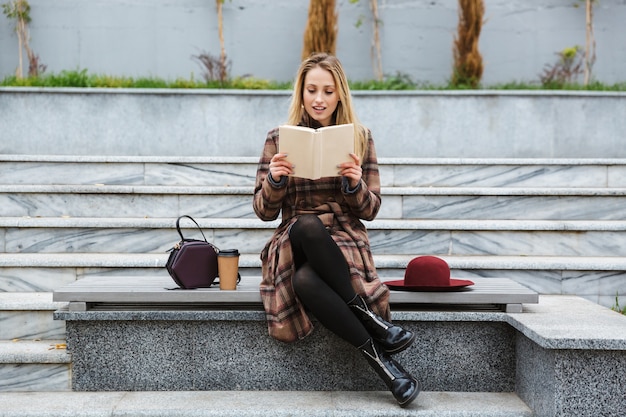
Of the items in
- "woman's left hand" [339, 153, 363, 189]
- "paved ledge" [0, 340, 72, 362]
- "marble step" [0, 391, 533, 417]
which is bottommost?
"marble step" [0, 391, 533, 417]

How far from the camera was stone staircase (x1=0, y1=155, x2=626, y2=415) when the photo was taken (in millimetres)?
3539

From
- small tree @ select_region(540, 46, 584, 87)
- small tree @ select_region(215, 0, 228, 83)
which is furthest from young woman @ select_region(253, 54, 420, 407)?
small tree @ select_region(540, 46, 584, 87)

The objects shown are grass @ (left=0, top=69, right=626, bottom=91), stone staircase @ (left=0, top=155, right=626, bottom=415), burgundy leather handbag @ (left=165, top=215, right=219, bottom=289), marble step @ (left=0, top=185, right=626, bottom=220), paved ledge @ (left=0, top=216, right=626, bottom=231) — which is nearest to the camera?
burgundy leather handbag @ (left=165, top=215, right=219, bottom=289)

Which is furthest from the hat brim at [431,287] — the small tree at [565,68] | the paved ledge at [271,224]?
the small tree at [565,68]

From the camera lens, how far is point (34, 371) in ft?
9.78

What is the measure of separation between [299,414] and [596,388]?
1.09 m

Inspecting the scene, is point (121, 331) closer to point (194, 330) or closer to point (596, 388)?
point (194, 330)

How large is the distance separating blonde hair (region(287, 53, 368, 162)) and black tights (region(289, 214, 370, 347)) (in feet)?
1.60

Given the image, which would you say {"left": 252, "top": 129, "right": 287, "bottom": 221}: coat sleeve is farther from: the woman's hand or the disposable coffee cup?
the disposable coffee cup

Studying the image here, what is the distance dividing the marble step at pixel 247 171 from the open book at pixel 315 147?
2.01m

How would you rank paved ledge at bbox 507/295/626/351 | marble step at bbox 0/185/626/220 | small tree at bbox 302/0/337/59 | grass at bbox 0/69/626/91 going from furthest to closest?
small tree at bbox 302/0/337/59
grass at bbox 0/69/626/91
marble step at bbox 0/185/626/220
paved ledge at bbox 507/295/626/351

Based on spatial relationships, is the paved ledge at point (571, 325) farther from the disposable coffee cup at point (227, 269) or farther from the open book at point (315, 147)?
the disposable coffee cup at point (227, 269)

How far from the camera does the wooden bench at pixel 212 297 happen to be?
2.84 meters

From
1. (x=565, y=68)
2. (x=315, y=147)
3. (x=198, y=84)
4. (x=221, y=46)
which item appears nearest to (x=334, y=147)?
(x=315, y=147)
